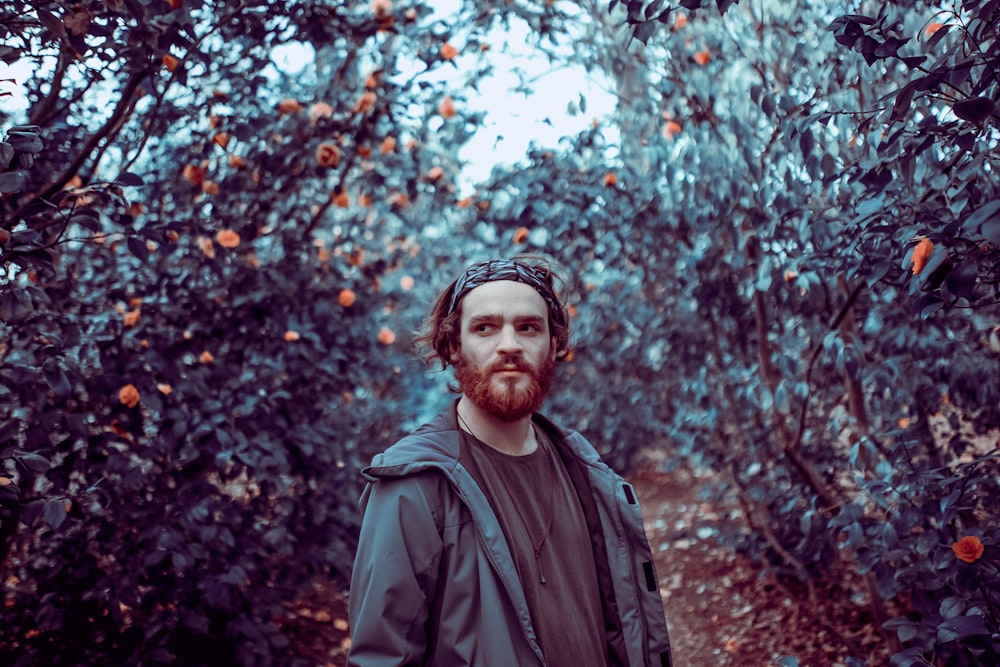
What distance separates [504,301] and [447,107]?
2199 millimetres

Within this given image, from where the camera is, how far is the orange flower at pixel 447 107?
11.3 feet

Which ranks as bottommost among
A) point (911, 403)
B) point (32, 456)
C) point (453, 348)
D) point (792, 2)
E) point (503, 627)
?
point (503, 627)

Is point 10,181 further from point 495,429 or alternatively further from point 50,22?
point 495,429

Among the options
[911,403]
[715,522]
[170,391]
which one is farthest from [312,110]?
[715,522]

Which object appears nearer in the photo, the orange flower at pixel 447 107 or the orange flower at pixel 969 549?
the orange flower at pixel 969 549

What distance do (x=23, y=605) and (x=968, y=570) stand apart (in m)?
2.92

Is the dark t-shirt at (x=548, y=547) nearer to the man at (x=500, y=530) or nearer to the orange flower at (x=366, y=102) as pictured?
the man at (x=500, y=530)

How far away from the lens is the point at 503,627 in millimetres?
1282

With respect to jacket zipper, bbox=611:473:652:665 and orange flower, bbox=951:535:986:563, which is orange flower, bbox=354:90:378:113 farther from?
orange flower, bbox=951:535:986:563

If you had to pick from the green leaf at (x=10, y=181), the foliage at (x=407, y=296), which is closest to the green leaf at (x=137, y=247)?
the foliage at (x=407, y=296)

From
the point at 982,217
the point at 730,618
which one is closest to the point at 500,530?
the point at 982,217

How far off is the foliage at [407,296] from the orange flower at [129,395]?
11 mm

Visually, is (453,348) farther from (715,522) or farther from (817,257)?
(715,522)

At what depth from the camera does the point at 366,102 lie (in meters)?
3.18
